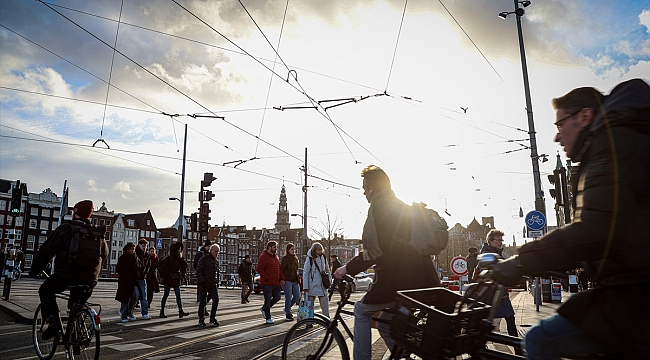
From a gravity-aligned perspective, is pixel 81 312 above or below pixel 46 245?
below

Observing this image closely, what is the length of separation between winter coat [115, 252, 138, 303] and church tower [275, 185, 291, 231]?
389ft

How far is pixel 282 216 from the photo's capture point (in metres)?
135

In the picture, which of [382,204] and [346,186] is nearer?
[382,204]

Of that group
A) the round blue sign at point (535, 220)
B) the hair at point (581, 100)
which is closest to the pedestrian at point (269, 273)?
the round blue sign at point (535, 220)

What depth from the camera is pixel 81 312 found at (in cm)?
595

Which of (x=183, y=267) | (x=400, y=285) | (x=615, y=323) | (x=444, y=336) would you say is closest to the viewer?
(x=615, y=323)

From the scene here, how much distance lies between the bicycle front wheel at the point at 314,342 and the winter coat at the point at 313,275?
5.83 metres

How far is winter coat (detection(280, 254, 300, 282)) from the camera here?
12.4 meters

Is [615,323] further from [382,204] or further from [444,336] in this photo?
[382,204]

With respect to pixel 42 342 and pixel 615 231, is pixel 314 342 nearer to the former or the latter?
pixel 615 231

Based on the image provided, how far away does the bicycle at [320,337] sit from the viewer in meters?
4.14

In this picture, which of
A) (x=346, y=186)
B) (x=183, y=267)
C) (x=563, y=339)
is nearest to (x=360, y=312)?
(x=563, y=339)

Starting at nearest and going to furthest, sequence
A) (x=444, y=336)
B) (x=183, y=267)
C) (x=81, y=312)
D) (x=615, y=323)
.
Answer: (x=615, y=323) → (x=444, y=336) → (x=81, y=312) → (x=183, y=267)

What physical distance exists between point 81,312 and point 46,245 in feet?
3.17
